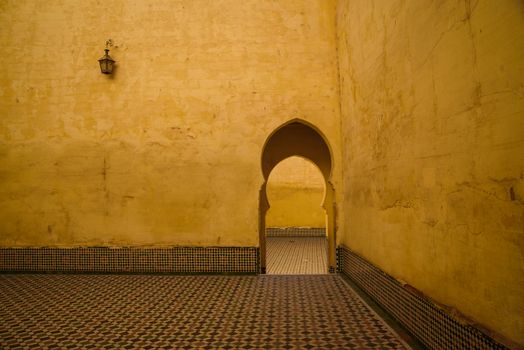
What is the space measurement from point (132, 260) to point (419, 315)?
3.93 metres

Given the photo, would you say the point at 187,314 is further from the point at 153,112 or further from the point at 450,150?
the point at 153,112

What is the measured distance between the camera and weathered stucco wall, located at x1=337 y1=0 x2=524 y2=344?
1.64 metres

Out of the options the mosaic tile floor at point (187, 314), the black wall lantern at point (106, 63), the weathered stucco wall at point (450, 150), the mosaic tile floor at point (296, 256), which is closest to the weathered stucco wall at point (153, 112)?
the black wall lantern at point (106, 63)

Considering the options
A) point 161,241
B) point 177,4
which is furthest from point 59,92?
point 161,241

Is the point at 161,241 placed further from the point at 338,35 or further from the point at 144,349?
the point at 338,35

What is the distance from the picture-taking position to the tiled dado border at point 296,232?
11.2m

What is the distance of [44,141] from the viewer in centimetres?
543

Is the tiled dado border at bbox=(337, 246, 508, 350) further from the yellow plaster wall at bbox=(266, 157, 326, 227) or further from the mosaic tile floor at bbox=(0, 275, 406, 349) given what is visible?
the yellow plaster wall at bbox=(266, 157, 326, 227)

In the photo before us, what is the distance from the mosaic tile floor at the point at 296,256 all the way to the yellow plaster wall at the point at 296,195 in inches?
27.1

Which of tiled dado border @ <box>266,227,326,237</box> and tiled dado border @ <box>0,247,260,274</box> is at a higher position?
tiled dado border @ <box>0,247,260,274</box>

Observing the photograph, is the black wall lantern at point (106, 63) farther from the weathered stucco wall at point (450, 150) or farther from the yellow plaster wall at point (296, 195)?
the yellow plaster wall at point (296, 195)

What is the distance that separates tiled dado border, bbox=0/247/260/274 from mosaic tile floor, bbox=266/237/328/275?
3.50 feet

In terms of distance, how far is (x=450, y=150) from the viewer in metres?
2.18

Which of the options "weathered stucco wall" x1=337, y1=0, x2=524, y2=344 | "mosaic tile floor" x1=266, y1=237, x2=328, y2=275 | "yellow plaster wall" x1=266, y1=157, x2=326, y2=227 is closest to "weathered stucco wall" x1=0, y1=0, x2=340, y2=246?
"mosaic tile floor" x1=266, y1=237, x2=328, y2=275
